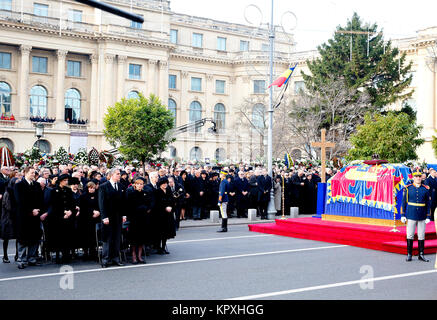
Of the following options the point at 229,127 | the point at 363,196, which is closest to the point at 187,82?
the point at 229,127

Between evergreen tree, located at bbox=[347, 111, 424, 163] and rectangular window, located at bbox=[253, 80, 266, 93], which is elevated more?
rectangular window, located at bbox=[253, 80, 266, 93]

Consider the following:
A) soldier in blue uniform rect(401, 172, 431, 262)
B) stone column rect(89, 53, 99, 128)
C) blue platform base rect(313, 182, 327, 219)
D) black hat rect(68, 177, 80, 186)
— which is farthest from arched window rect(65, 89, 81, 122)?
soldier in blue uniform rect(401, 172, 431, 262)

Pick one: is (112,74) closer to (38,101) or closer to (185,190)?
(38,101)

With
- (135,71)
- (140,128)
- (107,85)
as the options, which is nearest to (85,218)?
(140,128)

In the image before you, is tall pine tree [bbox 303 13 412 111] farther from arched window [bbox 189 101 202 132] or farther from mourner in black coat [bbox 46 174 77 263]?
mourner in black coat [bbox 46 174 77 263]

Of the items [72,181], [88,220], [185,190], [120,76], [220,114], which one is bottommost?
[88,220]

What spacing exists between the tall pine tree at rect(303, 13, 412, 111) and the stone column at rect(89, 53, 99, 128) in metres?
24.1

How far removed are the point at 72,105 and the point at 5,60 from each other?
813 cm

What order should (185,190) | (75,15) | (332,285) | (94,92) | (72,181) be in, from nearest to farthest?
(332,285) < (72,181) < (185,190) < (75,15) < (94,92)

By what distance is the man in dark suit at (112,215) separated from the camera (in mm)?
11016

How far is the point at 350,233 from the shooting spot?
15.3 m

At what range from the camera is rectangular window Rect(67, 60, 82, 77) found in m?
55.2

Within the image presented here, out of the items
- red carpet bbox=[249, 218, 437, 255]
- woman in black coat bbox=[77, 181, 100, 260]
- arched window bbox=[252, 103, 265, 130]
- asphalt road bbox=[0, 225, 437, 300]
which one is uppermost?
arched window bbox=[252, 103, 265, 130]

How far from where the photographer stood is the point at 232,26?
226 ft
